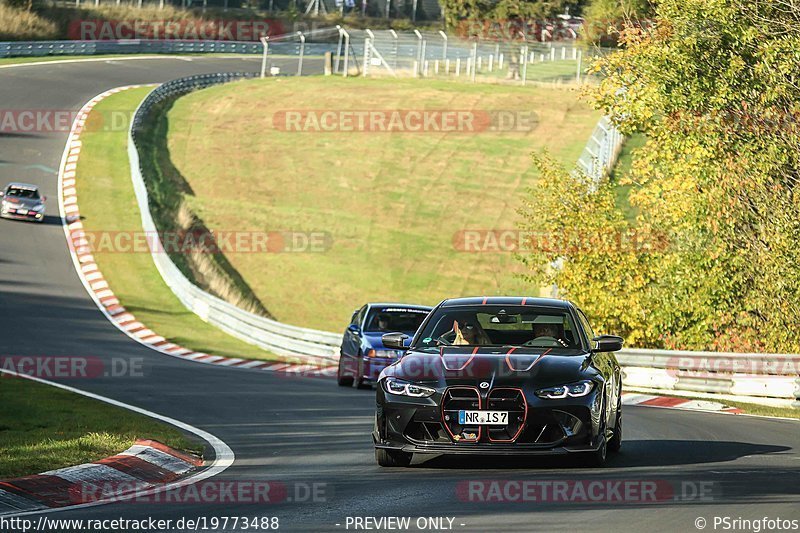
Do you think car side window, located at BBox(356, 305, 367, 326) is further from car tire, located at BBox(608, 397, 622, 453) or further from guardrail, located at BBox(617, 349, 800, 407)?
car tire, located at BBox(608, 397, 622, 453)

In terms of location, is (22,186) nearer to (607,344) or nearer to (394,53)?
(607,344)

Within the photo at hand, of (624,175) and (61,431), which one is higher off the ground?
(61,431)

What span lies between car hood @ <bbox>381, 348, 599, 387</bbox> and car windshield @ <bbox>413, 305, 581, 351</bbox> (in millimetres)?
465

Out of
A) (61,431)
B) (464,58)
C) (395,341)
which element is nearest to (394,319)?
(61,431)

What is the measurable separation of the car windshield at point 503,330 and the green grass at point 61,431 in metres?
2.62

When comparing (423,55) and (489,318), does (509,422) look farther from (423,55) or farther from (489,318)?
(423,55)

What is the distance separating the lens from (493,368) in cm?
1094

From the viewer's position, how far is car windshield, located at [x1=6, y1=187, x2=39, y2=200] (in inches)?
1625

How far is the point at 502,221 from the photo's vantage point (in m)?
43.6

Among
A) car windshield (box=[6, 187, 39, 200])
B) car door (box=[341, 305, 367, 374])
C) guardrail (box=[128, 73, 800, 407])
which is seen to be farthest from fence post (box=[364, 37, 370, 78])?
car door (box=[341, 305, 367, 374])

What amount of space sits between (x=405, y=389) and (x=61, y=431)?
432cm

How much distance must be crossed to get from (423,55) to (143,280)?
37212 millimetres

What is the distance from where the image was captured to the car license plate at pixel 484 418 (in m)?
10.6

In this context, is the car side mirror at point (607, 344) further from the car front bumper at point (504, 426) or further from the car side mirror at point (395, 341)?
the car side mirror at point (395, 341)
